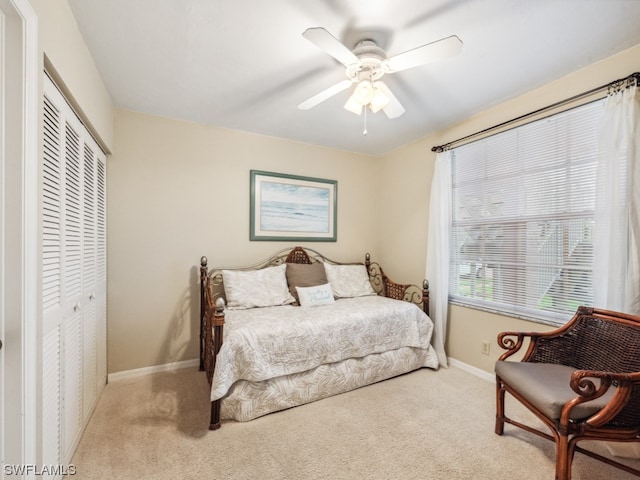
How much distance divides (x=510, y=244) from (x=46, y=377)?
124 inches

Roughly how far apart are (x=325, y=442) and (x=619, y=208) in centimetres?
233

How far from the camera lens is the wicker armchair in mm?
1354

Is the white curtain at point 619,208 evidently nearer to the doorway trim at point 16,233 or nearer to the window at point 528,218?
the window at point 528,218

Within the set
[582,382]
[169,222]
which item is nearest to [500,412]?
[582,382]

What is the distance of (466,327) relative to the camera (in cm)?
284

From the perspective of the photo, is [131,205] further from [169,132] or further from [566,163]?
[566,163]

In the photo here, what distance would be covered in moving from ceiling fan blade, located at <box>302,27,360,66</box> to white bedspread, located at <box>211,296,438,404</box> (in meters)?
1.84

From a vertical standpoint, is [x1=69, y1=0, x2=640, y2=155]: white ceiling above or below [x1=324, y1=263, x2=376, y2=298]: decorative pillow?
above

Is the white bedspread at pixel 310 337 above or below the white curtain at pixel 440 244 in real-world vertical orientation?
below

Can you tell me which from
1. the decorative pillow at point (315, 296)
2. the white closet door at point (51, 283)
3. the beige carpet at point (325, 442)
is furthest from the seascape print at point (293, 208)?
the white closet door at point (51, 283)

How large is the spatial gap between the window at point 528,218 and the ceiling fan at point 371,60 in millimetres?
1187

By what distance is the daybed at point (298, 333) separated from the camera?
Answer: 6.68 feet

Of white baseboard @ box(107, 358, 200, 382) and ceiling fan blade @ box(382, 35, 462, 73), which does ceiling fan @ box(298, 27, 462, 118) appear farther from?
white baseboard @ box(107, 358, 200, 382)

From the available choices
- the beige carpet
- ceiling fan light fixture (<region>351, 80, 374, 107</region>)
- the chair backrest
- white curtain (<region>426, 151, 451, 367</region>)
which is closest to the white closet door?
the beige carpet
